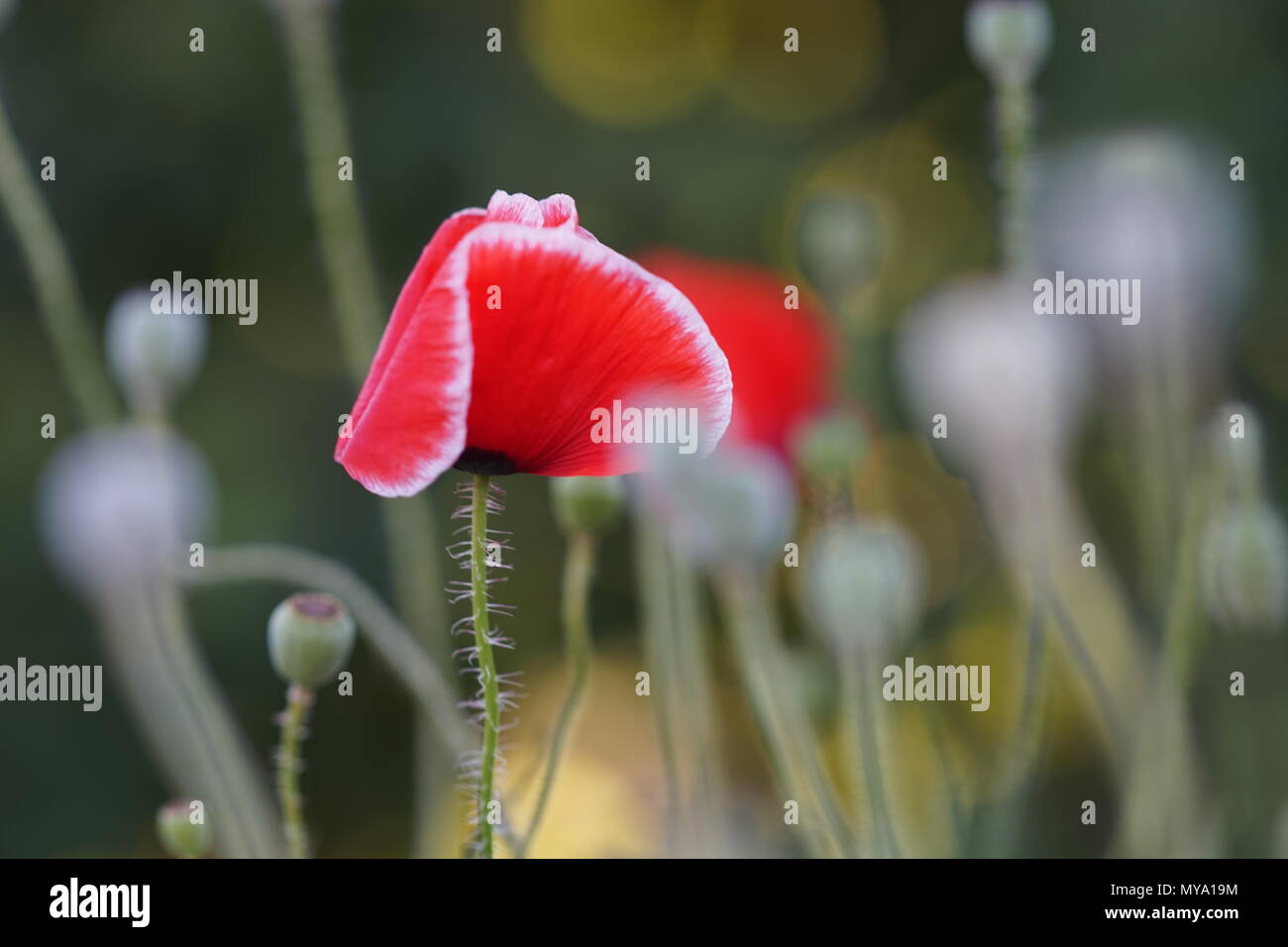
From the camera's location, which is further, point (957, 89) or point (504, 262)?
point (957, 89)

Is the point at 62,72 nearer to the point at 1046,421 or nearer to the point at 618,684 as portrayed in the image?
the point at 618,684

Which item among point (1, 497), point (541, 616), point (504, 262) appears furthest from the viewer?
point (1, 497)

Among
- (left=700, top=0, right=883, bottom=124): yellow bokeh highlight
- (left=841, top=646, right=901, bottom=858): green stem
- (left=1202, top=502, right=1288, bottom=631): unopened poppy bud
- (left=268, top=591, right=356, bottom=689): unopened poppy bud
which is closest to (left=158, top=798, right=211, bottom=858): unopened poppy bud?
(left=268, top=591, right=356, bottom=689): unopened poppy bud

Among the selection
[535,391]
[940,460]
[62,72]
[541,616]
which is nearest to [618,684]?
[541,616]

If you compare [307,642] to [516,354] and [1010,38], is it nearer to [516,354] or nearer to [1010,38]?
[516,354]

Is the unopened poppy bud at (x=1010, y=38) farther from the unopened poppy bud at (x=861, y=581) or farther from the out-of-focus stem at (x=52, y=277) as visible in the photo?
the out-of-focus stem at (x=52, y=277)
